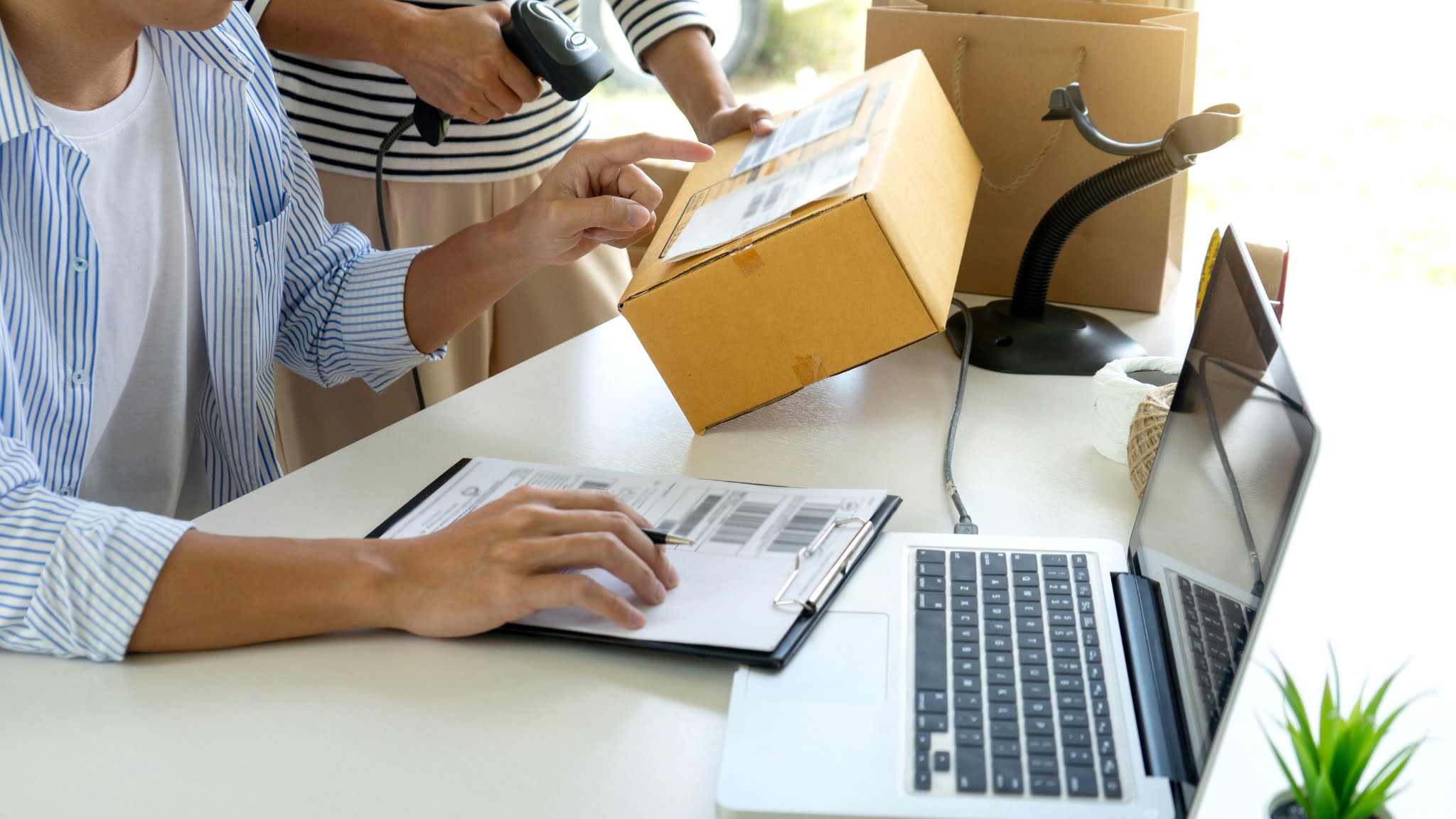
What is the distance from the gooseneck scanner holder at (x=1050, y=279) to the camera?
1146 millimetres

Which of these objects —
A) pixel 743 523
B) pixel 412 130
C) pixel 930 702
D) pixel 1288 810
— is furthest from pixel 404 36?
pixel 1288 810

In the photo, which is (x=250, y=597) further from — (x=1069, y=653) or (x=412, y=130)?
(x=412, y=130)

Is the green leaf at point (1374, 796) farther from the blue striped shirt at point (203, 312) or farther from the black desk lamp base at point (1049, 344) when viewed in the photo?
the black desk lamp base at point (1049, 344)

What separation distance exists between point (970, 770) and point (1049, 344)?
0.71 metres

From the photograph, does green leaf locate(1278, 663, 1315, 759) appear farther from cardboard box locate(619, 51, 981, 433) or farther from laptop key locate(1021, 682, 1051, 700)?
cardboard box locate(619, 51, 981, 433)

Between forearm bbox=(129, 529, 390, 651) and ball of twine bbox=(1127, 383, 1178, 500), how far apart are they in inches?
22.4

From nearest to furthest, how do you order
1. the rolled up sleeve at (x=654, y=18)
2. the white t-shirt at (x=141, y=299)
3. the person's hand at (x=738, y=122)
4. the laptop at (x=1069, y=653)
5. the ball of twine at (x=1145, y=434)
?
the laptop at (x=1069, y=653) → the ball of twine at (x=1145, y=434) → the white t-shirt at (x=141, y=299) → the person's hand at (x=738, y=122) → the rolled up sleeve at (x=654, y=18)

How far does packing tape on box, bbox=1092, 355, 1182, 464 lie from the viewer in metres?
0.99

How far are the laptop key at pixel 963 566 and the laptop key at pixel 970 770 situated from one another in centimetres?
18

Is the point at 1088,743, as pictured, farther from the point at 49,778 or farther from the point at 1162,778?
the point at 49,778

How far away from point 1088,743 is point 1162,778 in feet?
0.13

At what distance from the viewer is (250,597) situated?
0.74m

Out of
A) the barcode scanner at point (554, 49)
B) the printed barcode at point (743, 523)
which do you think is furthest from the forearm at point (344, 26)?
the printed barcode at point (743, 523)

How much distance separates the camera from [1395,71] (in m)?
3.23
